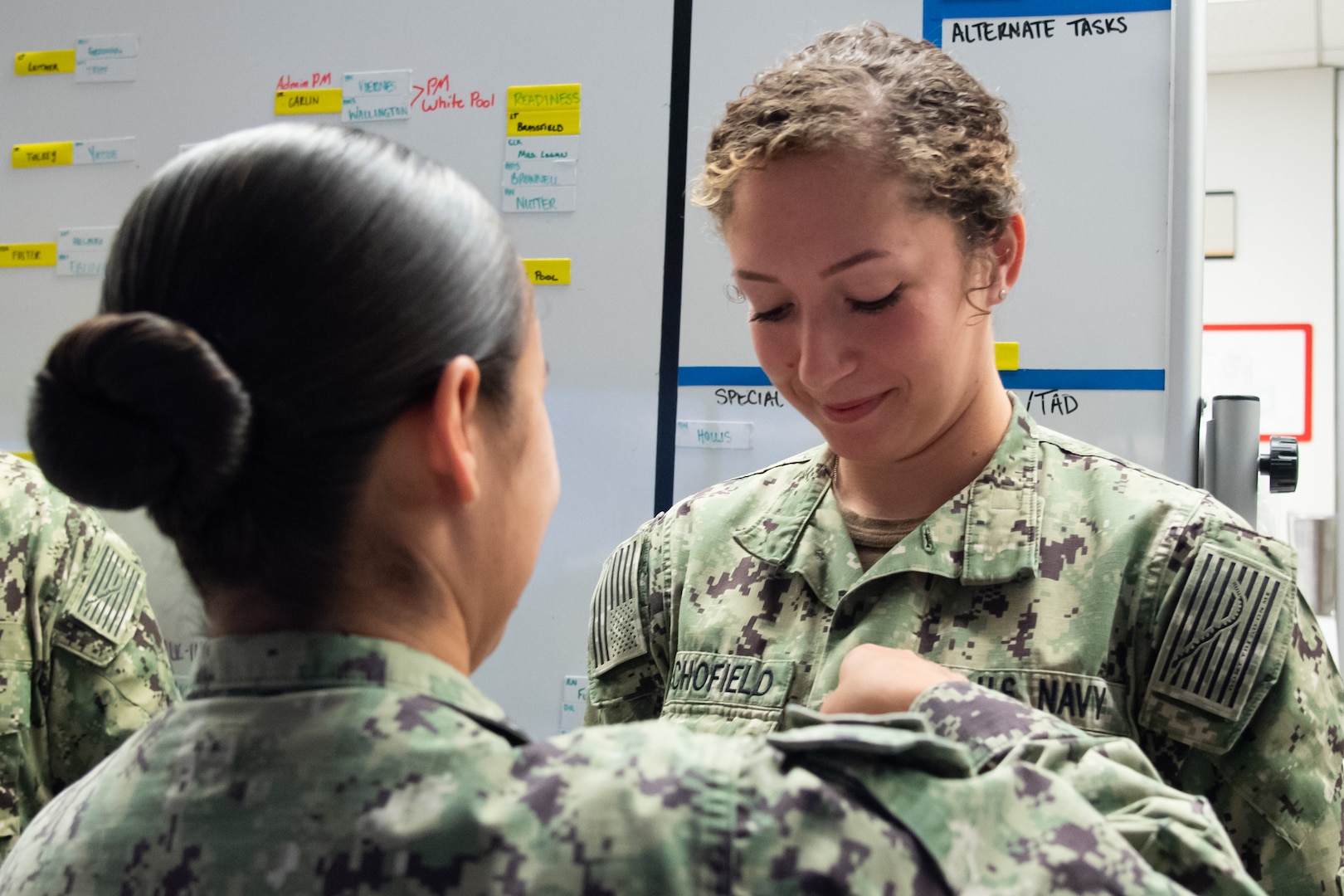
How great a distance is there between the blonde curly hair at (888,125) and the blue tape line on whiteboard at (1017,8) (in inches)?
35.1

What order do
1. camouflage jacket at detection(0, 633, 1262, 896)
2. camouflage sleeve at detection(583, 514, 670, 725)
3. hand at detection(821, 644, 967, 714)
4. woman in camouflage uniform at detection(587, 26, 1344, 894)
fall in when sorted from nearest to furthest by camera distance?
camouflage jacket at detection(0, 633, 1262, 896) → hand at detection(821, 644, 967, 714) → woman in camouflage uniform at detection(587, 26, 1344, 894) → camouflage sleeve at detection(583, 514, 670, 725)

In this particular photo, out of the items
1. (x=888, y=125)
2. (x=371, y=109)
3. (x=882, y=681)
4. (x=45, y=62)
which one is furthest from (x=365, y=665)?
(x=45, y=62)

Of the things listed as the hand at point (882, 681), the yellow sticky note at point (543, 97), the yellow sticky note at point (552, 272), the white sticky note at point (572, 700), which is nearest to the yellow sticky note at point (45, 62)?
the yellow sticky note at point (543, 97)

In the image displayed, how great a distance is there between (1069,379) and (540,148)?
3.61 feet

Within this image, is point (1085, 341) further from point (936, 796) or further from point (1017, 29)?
point (936, 796)

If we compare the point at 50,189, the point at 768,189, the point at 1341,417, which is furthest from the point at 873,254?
the point at 1341,417

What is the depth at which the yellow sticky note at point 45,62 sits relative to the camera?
2416mm

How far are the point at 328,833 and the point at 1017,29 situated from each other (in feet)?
6.05

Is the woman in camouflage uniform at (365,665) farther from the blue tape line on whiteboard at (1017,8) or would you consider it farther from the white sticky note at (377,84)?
the white sticky note at (377,84)

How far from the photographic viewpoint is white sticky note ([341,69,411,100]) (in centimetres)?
226

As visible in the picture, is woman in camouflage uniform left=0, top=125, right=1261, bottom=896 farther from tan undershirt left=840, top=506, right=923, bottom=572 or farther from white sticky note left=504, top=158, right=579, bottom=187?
white sticky note left=504, top=158, right=579, bottom=187

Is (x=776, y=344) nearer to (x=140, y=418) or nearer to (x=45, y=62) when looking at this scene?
(x=140, y=418)

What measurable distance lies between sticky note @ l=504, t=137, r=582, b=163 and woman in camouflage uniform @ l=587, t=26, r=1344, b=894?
1.08 m

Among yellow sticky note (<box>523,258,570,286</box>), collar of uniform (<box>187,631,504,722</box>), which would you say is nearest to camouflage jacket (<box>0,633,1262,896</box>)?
collar of uniform (<box>187,631,504,722</box>)
